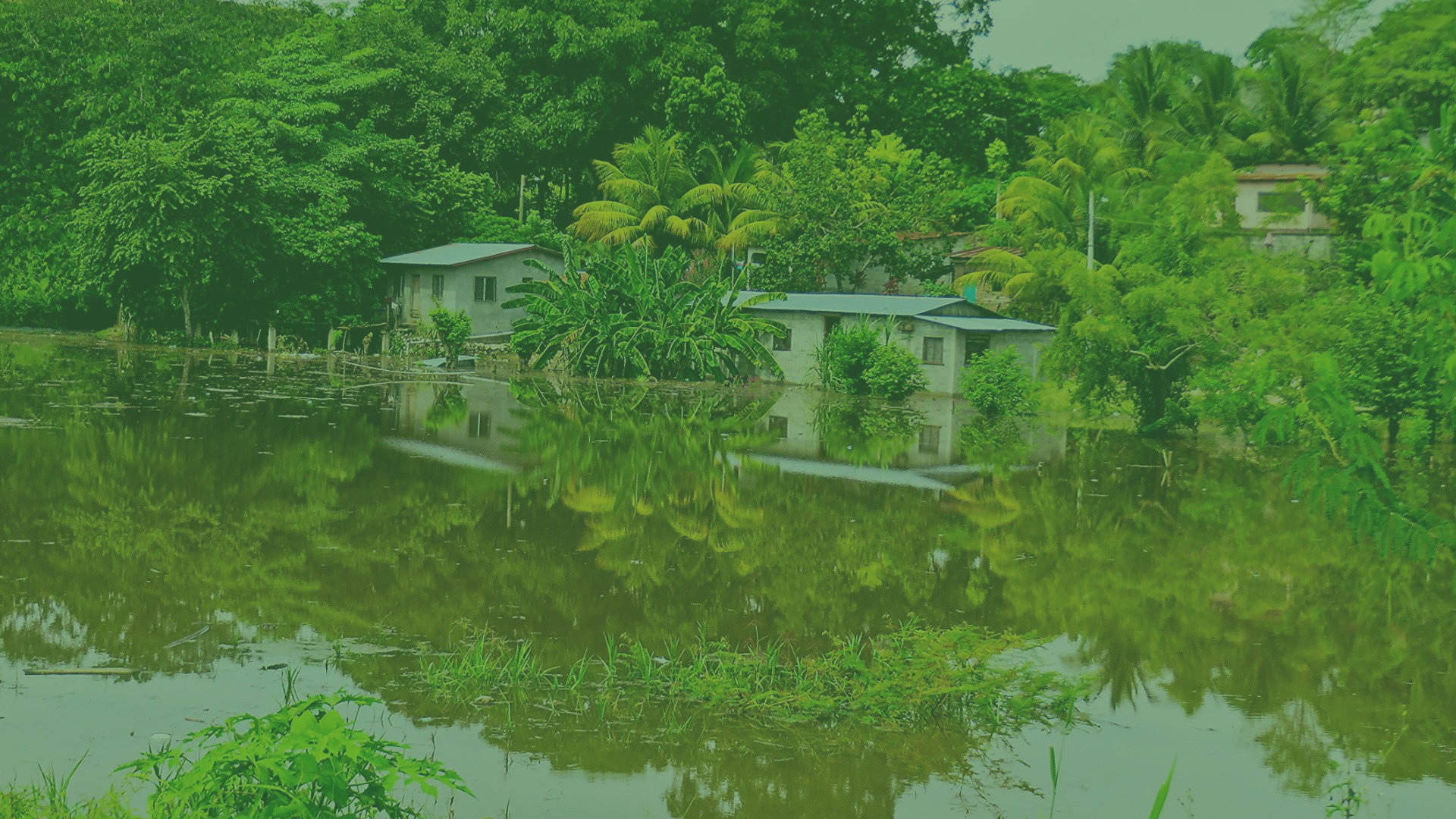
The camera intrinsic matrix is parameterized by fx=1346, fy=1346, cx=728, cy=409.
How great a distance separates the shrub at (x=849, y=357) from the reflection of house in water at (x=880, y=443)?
1470 mm

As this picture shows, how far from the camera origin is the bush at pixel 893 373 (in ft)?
95.0

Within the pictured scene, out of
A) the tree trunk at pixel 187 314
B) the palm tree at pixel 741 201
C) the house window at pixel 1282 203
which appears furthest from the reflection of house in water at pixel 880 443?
the tree trunk at pixel 187 314

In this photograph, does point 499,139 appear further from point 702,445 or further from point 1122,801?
point 1122,801

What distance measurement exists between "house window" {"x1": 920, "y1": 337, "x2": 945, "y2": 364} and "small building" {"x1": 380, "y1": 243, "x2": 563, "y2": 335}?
1120 cm

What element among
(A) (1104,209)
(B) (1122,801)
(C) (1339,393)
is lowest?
(B) (1122,801)

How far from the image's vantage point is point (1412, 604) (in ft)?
36.6

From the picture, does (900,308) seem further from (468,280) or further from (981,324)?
(468,280)

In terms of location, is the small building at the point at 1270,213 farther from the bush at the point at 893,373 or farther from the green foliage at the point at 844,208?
the bush at the point at 893,373

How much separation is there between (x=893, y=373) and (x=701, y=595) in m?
19.4

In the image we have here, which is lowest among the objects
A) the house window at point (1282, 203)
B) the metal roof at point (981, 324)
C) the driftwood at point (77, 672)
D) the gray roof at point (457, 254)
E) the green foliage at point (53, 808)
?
the driftwood at point (77, 672)

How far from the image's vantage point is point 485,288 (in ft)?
121

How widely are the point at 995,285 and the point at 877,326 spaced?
910 centimetres

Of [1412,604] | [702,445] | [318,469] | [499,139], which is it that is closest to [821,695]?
[1412,604]

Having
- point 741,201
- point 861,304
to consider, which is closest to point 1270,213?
point 861,304
